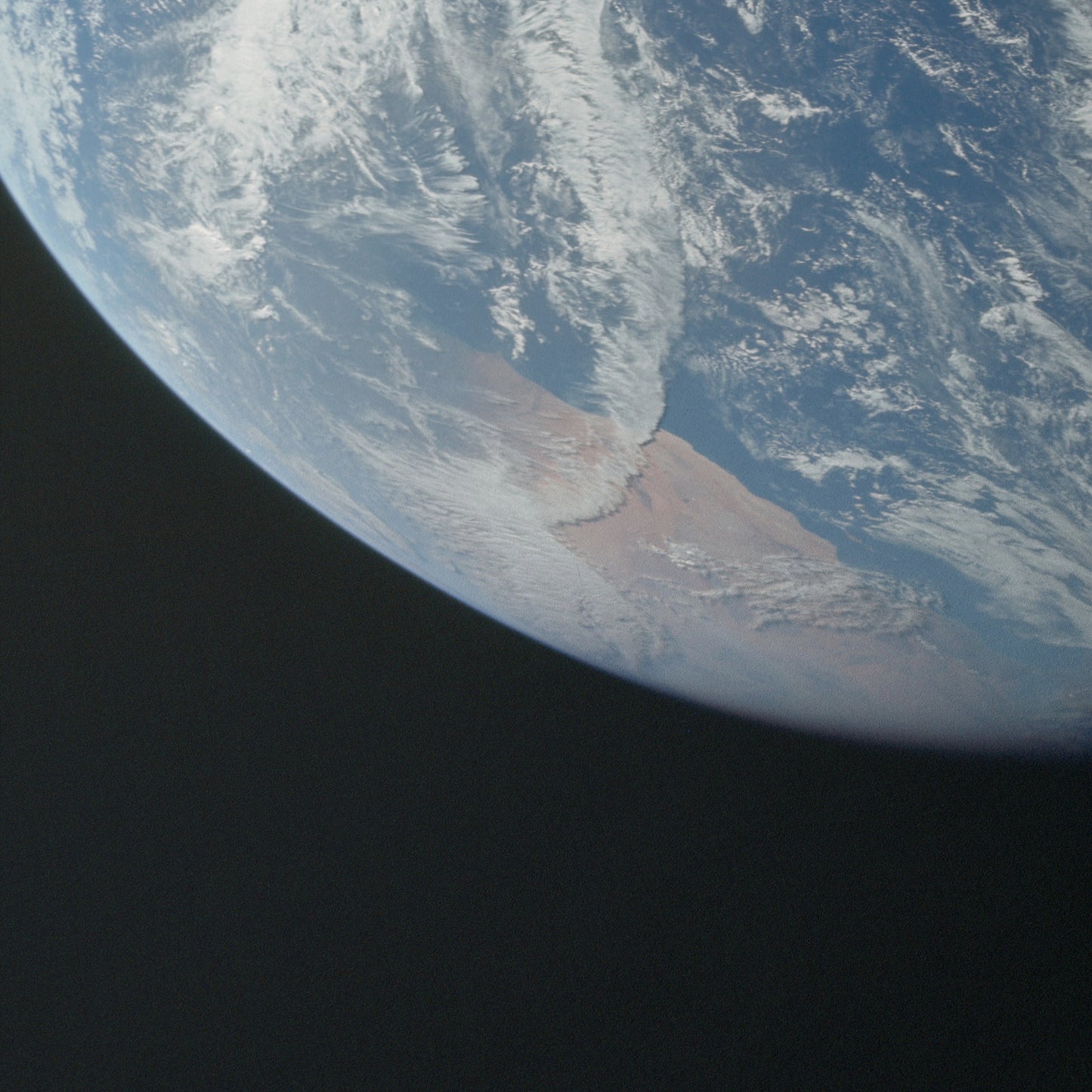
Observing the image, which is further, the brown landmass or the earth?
the brown landmass

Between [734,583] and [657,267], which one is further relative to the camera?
[734,583]

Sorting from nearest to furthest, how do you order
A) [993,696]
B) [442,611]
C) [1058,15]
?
[1058,15] < [993,696] < [442,611]

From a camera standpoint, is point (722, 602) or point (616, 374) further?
point (722, 602)

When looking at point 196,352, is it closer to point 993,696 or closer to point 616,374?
point 616,374

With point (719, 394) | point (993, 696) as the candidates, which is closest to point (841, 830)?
point (993, 696)

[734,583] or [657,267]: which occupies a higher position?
[657,267]

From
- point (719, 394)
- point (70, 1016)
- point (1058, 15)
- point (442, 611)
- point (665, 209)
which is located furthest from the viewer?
point (442, 611)

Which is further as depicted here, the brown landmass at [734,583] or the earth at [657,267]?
the brown landmass at [734,583]

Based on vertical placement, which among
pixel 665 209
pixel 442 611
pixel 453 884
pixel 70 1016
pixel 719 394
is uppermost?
pixel 665 209
